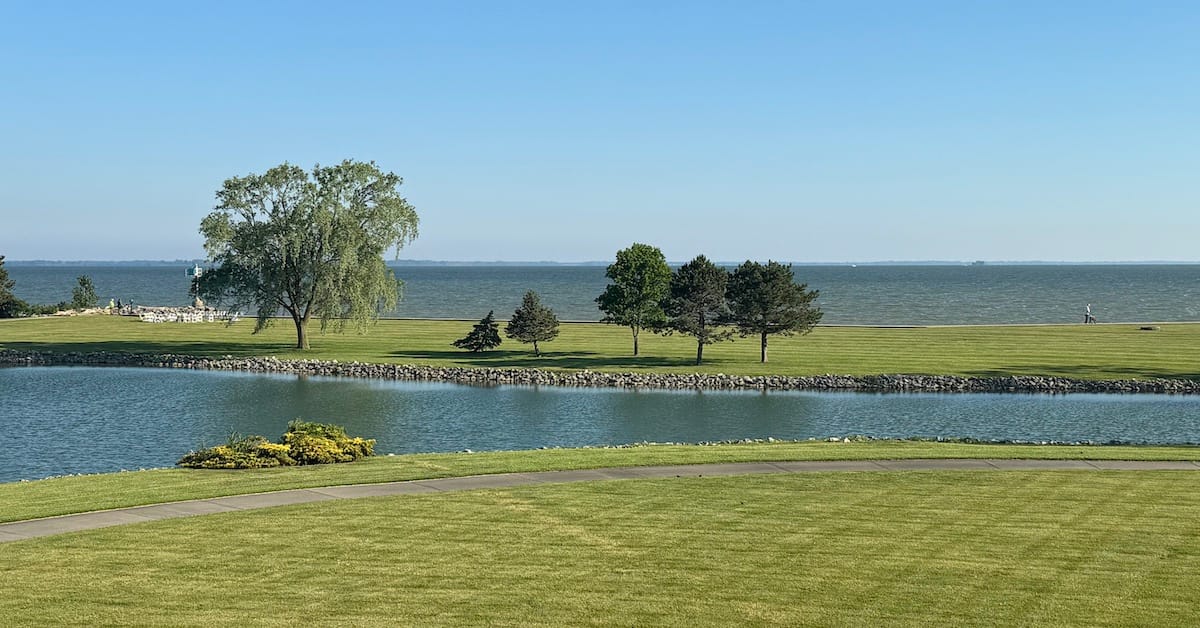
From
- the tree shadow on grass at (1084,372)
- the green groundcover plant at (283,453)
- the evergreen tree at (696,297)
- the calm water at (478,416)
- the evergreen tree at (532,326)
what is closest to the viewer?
the green groundcover plant at (283,453)

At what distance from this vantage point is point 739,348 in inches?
3024

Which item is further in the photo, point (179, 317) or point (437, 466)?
point (179, 317)

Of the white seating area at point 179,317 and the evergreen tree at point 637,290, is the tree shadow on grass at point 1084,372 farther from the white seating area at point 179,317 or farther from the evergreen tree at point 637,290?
the white seating area at point 179,317

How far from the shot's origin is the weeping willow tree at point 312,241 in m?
71.8

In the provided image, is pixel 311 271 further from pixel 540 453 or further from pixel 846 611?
pixel 846 611

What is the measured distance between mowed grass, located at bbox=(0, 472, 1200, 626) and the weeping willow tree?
166ft

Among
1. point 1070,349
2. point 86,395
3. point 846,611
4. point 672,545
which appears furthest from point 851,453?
point 1070,349

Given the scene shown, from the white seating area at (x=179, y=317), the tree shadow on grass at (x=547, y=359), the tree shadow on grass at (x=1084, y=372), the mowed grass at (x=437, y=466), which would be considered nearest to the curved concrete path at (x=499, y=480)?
the mowed grass at (x=437, y=466)

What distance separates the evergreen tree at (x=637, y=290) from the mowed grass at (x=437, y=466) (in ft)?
120

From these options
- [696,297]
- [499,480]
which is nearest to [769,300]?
[696,297]

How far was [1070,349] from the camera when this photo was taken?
73375 millimetres

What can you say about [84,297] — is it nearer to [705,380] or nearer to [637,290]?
[637,290]

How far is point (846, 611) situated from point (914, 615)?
88cm

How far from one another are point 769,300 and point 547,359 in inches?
552
